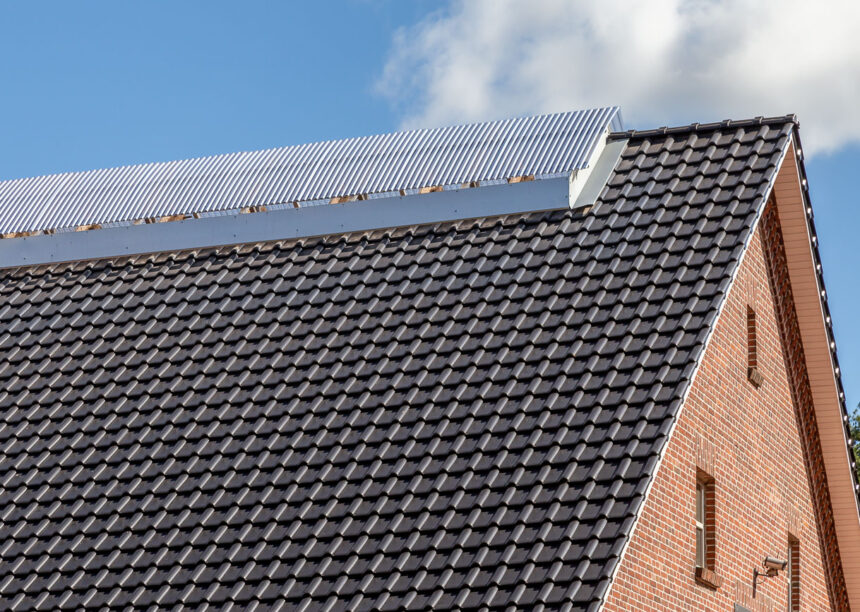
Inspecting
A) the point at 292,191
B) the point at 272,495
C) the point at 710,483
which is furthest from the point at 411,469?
the point at 292,191

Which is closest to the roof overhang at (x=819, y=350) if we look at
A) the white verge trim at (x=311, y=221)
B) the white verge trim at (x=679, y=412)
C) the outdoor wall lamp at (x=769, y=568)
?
the white verge trim at (x=679, y=412)

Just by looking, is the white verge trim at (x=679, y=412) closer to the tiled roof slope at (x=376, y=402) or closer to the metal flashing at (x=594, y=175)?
the tiled roof slope at (x=376, y=402)

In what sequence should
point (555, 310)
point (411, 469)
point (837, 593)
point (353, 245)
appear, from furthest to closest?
point (837, 593)
point (353, 245)
point (555, 310)
point (411, 469)

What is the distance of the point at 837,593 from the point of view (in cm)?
1672

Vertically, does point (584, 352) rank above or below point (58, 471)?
above

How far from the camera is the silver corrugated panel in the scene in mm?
14312

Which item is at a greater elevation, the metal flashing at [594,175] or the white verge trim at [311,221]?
the metal flashing at [594,175]

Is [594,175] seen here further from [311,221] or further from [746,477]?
[746,477]

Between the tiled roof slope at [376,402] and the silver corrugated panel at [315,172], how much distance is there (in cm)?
66

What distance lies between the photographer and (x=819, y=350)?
602 inches

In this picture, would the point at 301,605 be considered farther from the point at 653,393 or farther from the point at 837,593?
the point at 837,593

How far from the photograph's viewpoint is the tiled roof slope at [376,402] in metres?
10.3

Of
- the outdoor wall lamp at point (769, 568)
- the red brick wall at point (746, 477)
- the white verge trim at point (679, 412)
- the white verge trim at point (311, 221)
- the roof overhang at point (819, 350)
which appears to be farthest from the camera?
the roof overhang at point (819, 350)

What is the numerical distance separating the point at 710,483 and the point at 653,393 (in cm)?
205
